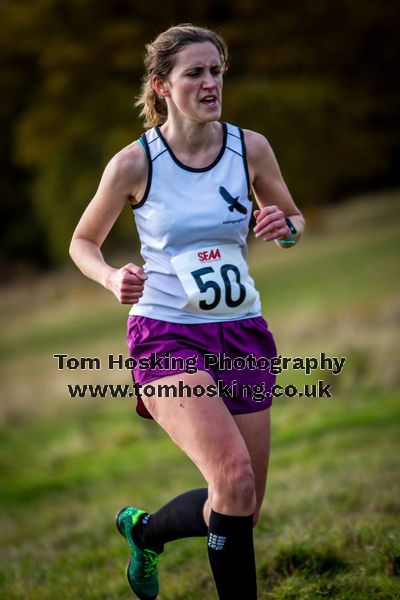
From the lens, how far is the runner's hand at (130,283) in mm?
3289

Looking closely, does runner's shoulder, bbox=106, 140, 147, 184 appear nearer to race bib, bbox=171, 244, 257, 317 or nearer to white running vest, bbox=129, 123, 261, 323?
white running vest, bbox=129, 123, 261, 323

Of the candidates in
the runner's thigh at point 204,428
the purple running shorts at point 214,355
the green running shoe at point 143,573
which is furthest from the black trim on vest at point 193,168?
the green running shoe at point 143,573

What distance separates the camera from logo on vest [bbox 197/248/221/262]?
3.52 m

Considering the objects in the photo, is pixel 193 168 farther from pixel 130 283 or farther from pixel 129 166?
pixel 130 283

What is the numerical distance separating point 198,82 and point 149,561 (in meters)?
1.91

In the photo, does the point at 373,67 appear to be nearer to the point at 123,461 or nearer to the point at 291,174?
the point at 291,174

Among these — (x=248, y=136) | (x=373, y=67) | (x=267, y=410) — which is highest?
(x=373, y=67)

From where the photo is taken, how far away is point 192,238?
11.6 feet

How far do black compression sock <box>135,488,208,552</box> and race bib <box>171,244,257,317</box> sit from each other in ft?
2.38

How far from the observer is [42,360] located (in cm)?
1695

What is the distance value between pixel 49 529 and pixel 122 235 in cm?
1967

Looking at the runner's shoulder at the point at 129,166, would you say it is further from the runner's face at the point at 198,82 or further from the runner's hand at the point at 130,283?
the runner's hand at the point at 130,283

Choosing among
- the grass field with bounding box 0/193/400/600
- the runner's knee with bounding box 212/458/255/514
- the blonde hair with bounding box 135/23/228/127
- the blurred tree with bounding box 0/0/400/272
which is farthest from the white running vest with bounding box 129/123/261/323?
the blurred tree with bounding box 0/0/400/272

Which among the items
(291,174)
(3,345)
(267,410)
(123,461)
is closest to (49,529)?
(123,461)
